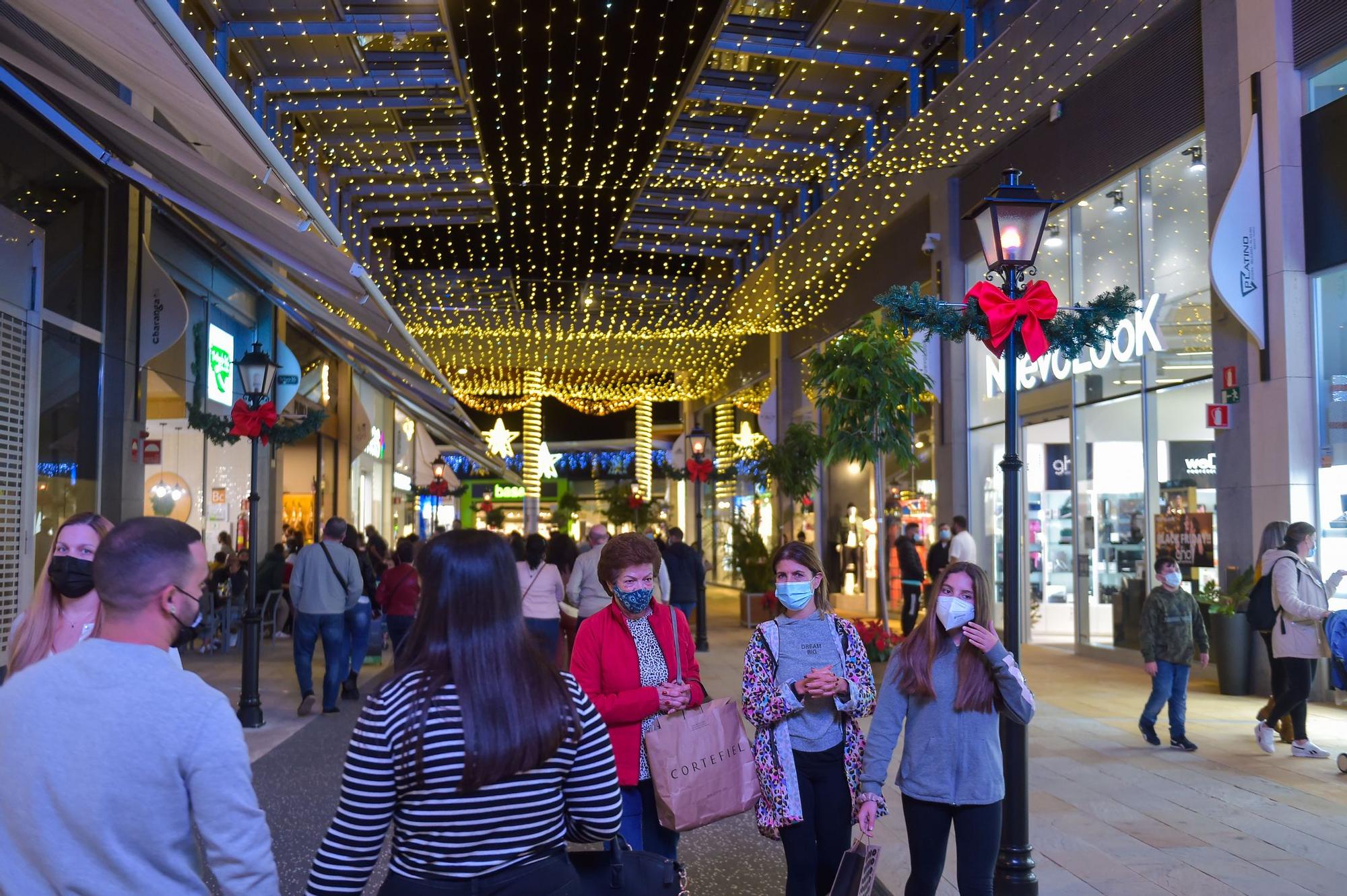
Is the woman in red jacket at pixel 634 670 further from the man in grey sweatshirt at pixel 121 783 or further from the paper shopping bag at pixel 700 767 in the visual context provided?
the man in grey sweatshirt at pixel 121 783

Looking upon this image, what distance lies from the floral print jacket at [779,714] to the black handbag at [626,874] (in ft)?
4.95

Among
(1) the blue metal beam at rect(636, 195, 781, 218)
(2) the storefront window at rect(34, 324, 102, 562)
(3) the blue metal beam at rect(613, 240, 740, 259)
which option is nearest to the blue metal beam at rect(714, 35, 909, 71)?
(1) the blue metal beam at rect(636, 195, 781, 218)

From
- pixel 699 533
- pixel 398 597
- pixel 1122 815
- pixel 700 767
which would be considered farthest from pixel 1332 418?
pixel 699 533

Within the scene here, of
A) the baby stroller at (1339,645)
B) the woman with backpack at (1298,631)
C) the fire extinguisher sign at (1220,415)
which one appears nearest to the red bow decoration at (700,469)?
the fire extinguisher sign at (1220,415)

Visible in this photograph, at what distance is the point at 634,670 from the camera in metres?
4.39

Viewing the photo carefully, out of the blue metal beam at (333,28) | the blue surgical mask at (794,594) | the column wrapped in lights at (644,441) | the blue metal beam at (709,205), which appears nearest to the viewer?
the blue surgical mask at (794,594)

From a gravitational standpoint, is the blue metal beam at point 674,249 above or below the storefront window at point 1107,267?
above

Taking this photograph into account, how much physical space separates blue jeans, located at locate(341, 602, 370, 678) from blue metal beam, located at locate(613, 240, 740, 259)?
1335cm

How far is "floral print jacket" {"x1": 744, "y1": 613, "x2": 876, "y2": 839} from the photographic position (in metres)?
4.33

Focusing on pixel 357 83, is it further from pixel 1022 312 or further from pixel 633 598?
pixel 633 598

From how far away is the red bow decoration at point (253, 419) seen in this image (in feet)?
36.2

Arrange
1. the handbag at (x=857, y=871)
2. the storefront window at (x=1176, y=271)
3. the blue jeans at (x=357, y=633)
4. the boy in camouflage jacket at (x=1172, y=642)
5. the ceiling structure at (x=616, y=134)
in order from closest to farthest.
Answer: the handbag at (x=857, y=871), the boy in camouflage jacket at (x=1172, y=642), the blue jeans at (x=357, y=633), the storefront window at (x=1176, y=271), the ceiling structure at (x=616, y=134)

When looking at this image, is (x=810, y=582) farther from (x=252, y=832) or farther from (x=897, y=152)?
(x=897, y=152)

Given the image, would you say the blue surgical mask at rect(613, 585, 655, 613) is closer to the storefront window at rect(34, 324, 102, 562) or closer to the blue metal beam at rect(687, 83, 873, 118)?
the storefront window at rect(34, 324, 102, 562)
